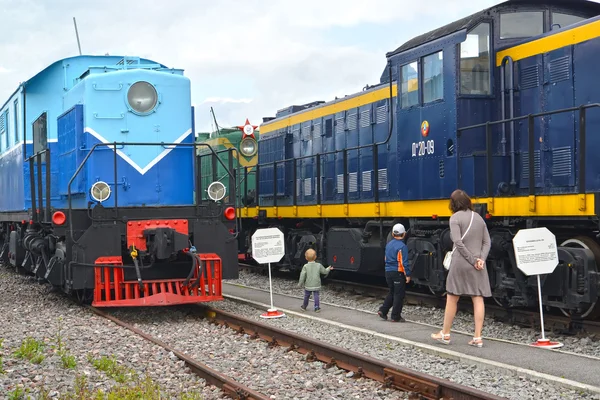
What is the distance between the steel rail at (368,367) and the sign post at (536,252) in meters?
2.14

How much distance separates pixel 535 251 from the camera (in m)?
7.77

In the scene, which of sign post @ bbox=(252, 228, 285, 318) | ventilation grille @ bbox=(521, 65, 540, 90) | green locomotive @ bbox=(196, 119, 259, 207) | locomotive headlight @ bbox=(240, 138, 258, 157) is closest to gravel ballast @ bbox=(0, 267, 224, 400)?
sign post @ bbox=(252, 228, 285, 318)

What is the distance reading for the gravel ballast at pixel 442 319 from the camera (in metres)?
7.77

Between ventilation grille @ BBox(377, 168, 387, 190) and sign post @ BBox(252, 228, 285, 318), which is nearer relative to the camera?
sign post @ BBox(252, 228, 285, 318)

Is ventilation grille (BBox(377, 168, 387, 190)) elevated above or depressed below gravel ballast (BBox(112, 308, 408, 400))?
above

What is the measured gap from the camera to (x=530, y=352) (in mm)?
7152

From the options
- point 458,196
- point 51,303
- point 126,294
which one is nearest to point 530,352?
point 458,196

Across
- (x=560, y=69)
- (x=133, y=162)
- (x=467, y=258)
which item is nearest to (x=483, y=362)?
(x=467, y=258)

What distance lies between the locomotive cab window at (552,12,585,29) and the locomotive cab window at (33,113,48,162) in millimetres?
8071

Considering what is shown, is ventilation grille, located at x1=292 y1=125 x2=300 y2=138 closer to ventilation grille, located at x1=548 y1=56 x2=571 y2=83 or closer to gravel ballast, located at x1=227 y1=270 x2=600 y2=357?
gravel ballast, located at x1=227 y1=270 x2=600 y2=357

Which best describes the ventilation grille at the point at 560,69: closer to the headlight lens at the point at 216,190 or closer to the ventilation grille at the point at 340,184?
the headlight lens at the point at 216,190

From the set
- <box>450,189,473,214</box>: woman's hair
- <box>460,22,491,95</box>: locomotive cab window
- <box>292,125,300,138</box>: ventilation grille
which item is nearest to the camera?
<box>450,189,473,214</box>: woman's hair

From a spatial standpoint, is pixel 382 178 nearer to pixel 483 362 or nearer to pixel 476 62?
pixel 476 62

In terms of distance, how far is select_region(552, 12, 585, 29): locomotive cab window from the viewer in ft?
30.7
